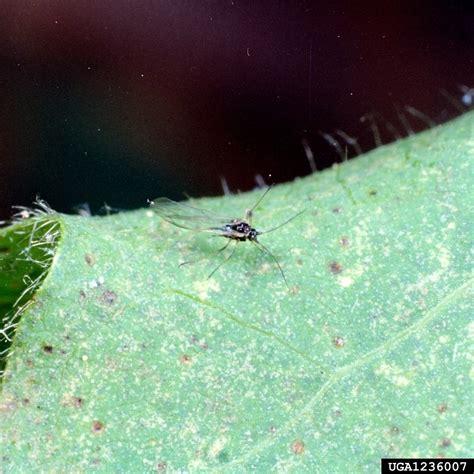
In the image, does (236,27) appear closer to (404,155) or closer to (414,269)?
(404,155)

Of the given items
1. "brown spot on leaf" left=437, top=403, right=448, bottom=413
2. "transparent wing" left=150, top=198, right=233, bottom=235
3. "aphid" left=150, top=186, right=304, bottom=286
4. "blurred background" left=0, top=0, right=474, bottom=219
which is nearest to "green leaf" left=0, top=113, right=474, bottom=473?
"brown spot on leaf" left=437, top=403, right=448, bottom=413

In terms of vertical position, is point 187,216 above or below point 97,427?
above

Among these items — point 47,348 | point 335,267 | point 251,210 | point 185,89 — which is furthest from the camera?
point 185,89

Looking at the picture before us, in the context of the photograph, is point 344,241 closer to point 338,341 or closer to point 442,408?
point 338,341

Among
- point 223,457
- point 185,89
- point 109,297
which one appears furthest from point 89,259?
point 185,89

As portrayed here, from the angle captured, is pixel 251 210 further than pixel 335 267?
Yes

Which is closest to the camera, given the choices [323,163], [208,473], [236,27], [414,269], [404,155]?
[208,473]

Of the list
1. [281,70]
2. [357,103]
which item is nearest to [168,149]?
[281,70]
